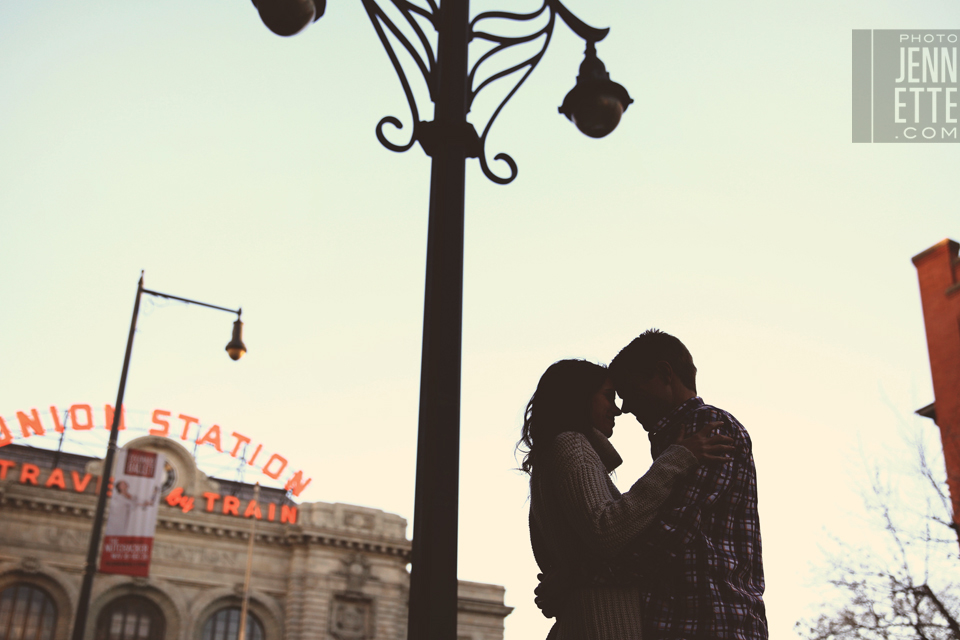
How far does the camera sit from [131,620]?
119ft

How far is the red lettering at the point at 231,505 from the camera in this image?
40.2m

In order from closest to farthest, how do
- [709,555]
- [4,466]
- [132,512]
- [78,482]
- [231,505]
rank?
1. [709,555]
2. [132,512]
3. [4,466]
4. [78,482]
5. [231,505]

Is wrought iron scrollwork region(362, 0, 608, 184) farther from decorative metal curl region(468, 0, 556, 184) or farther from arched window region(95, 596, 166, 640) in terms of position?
arched window region(95, 596, 166, 640)

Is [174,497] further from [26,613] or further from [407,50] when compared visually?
[407,50]

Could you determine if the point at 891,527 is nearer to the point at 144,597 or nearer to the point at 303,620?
the point at 303,620

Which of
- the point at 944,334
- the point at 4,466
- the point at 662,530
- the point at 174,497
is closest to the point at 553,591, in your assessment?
the point at 662,530

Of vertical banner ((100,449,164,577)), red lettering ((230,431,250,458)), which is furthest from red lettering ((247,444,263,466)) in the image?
vertical banner ((100,449,164,577))

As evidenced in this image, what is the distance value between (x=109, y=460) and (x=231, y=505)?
80.7 feet

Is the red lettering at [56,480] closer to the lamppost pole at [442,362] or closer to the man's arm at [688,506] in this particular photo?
the lamppost pole at [442,362]

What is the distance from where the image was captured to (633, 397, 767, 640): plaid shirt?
109 inches

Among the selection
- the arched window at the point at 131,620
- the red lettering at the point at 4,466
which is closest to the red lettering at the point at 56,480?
the red lettering at the point at 4,466

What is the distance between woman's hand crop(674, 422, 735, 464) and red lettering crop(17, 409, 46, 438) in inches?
1646

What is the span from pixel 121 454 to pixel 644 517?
24.8 meters

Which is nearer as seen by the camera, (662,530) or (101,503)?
(662,530)
